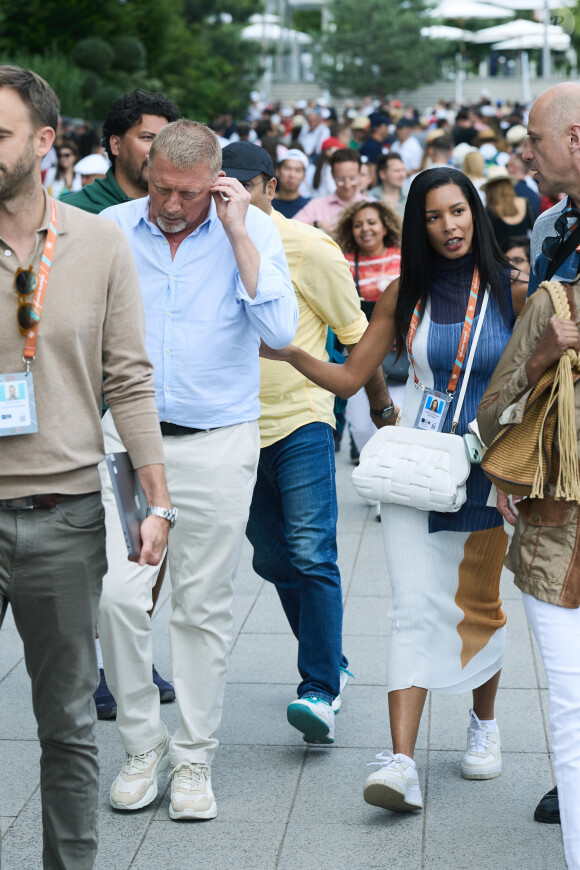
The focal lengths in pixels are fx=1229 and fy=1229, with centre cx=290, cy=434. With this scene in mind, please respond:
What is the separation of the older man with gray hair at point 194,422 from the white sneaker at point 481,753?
0.83 meters


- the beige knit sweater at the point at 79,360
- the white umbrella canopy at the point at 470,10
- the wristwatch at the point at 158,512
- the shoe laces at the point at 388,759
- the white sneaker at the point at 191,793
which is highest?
the white umbrella canopy at the point at 470,10

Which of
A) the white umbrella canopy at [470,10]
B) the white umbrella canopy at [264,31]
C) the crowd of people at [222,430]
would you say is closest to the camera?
the crowd of people at [222,430]

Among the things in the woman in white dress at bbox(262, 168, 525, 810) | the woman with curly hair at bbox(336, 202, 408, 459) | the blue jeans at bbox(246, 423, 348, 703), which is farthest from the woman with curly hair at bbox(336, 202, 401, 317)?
the woman in white dress at bbox(262, 168, 525, 810)

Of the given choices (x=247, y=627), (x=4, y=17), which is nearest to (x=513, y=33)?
(x=4, y=17)

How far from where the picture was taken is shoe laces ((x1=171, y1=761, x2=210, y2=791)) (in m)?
3.76

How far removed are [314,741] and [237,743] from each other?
30cm

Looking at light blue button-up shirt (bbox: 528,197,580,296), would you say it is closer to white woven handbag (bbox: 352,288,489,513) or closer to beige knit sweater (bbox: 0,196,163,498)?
white woven handbag (bbox: 352,288,489,513)

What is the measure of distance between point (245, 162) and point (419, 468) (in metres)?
1.46

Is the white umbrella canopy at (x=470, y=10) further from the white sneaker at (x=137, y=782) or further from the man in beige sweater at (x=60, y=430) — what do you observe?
the man in beige sweater at (x=60, y=430)

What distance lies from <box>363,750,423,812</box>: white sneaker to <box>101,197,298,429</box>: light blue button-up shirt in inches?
45.0

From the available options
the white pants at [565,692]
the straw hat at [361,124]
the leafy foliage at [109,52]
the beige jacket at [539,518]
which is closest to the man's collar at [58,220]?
the beige jacket at [539,518]

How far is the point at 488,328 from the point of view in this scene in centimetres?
377

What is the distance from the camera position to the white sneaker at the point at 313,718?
161 inches

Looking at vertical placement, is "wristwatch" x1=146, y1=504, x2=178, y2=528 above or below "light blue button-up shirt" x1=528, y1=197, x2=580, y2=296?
below
